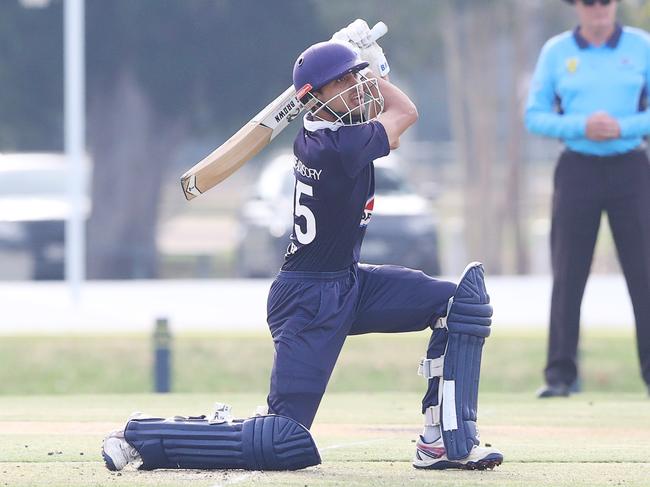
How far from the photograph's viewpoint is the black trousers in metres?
9.88

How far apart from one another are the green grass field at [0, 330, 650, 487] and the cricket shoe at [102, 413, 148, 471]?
6 cm

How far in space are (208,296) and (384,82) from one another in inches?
506

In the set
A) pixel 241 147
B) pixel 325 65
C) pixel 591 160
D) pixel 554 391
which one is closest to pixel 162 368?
pixel 554 391

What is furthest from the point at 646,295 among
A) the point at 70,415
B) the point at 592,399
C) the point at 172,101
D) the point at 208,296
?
the point at 172,101

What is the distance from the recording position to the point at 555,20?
31438 mm

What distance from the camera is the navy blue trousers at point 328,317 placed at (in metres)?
6.71

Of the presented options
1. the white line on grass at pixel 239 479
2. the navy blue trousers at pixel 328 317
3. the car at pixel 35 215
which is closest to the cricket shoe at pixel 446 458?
the navy blue trousers at pixel 328 317

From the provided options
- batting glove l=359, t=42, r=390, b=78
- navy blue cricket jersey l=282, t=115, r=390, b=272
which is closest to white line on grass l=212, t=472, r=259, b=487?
navy blue cricket jersey l=282, t=115, r=390, b=272

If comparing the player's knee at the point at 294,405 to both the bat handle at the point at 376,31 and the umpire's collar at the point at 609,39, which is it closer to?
the bat handle at the point at 376,31

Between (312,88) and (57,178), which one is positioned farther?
(57,178)

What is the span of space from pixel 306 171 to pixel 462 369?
1016 mm

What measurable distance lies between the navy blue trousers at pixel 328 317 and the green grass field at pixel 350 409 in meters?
0.35

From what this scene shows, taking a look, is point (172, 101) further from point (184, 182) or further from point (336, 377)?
point (184, 182)

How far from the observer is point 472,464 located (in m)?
6.77
